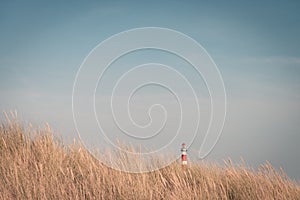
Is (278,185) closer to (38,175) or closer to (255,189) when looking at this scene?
(255,189)

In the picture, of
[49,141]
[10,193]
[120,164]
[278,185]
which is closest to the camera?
[10,193]

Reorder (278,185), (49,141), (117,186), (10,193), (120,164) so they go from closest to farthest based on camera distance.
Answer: (10,193) → (117,186) → (278,185) → (120,164) → (49,141)

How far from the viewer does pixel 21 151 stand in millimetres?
8727

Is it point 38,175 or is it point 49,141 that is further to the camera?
point 49,141

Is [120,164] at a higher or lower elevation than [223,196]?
higher

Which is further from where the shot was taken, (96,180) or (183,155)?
(183,155)

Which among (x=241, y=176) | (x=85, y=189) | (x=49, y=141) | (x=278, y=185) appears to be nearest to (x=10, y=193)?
(x=85, y=189)

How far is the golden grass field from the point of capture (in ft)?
22.9

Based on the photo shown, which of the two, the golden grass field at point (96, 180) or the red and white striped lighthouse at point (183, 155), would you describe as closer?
the golden grass field at point (96, 180)

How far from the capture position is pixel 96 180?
24.8ft

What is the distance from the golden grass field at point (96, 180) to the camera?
6.98 meters

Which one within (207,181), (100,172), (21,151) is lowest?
(207,181)

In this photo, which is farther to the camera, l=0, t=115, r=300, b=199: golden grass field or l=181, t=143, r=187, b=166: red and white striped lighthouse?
l=181, t=143, r=187, b=166: red and white striped lighthouse

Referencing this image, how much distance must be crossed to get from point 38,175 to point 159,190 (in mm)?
2479
